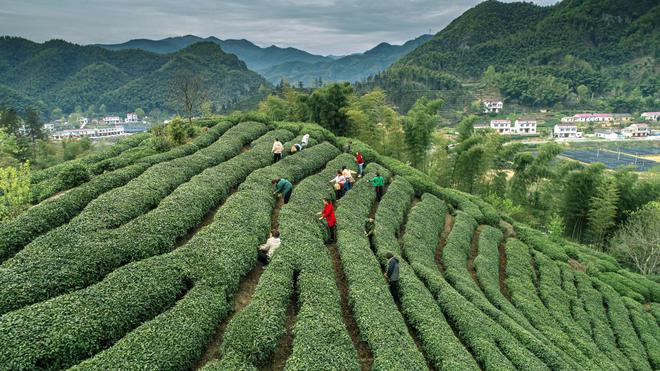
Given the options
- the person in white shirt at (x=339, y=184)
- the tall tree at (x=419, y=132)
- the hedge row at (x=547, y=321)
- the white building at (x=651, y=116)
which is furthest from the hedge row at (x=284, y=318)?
the white building at (x=651, y=116)

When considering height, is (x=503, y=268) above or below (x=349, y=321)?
below

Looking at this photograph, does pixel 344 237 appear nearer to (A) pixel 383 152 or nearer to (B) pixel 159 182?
(B) pixel 159 182

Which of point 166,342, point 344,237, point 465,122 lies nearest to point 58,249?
point 166,342

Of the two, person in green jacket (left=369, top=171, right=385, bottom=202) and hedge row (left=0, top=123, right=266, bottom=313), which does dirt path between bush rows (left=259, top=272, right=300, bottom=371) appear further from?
person in green jacket (left=369, top=171, right=385, bottom=202)

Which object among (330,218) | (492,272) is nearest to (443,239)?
(492,272)

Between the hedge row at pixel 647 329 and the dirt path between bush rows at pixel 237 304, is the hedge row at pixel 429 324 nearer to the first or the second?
the dirt path between bush rows at pixel 237 304

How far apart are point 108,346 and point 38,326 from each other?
5.31 feet

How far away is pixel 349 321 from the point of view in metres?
12.9

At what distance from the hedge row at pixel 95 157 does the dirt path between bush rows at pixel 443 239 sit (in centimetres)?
2080

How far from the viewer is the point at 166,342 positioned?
9312 millimetres

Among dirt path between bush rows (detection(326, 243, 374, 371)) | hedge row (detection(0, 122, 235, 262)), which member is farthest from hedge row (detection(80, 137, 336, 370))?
hedge row (detection(0, 122, 235, 262))

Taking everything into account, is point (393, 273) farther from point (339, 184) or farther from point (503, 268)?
point (503, 268)

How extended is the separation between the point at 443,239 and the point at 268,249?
540 inches

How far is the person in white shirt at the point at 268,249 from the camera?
1457 cm
